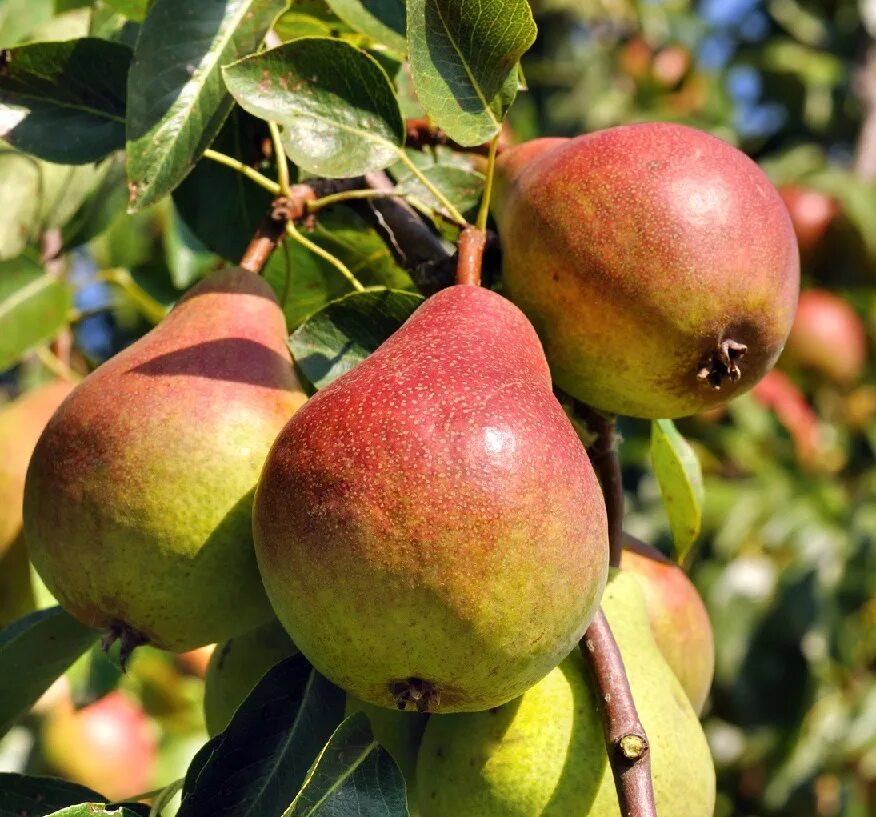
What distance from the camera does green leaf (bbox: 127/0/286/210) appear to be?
1122 mm

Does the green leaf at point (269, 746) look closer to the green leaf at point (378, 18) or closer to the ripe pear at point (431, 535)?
the ripe pear at point (431, 535)

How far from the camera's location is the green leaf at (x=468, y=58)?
1071 mm

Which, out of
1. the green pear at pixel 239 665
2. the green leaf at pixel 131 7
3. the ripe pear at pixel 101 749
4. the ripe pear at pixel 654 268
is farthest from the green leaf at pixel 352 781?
the ripe pear at pixel 101 749

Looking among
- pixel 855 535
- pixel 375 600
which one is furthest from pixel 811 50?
pixel 375 600

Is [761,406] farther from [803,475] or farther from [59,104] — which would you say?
[59,104]

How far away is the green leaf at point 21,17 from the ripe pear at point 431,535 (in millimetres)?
1088

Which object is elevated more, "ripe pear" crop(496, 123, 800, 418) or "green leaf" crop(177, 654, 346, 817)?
"ripe pear" crop(496, 123, 800, 418)

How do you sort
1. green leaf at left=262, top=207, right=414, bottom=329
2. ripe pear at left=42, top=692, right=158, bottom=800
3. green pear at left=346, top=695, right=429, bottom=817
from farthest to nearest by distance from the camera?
ripe pear at left=42, top=692, right=158, bottom=800 → green leaf at left=262, top=207, right=414, bottom=329 → green pear at left=346, top=695, right=429, bottom=817

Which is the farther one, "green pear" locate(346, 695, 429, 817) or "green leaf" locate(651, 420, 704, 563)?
"green leaf" locate(651, 420, 704, 563)

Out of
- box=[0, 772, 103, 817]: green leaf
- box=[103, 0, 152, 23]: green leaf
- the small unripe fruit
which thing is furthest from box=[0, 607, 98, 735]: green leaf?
the small unripe fruit

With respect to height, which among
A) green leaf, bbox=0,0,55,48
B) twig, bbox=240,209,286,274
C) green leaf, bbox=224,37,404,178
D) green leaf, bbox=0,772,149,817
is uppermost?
green leaf, bbox=224,37,404,178

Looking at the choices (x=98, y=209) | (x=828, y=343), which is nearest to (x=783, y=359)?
(x=828, y=343)

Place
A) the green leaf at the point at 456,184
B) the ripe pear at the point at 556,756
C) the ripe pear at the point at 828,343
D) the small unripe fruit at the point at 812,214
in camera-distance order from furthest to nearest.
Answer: the small unripe fruit at the point at 812,214 < the ripe pear at the point at 828,343 < the green leaf at the point at 456,184 < the ripe pear at the point at 556,756

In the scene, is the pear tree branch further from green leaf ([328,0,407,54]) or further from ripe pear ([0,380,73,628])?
ripe pear ([0,380,73,628])
